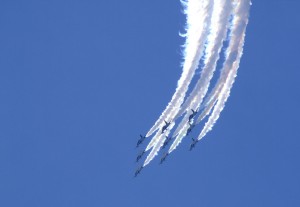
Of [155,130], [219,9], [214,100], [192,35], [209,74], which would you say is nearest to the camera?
[219,9]

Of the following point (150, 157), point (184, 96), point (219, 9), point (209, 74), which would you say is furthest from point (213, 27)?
point (150, 157)

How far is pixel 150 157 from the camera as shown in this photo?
3966 cm

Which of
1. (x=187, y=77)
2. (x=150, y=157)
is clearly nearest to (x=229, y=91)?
(x=187, y=77)

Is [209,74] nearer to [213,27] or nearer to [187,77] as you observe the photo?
→ [187,77]

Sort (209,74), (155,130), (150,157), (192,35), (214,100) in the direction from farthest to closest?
1. (150,157)
2. (155,130)
3. (214,100)
4. (209,74)
5. (192,35)

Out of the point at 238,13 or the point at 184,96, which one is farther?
the point at 184,96

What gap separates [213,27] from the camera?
92.3ft

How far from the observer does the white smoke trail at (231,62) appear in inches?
1079

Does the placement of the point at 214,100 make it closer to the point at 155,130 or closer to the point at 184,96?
the point at 184,96

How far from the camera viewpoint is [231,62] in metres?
31.2

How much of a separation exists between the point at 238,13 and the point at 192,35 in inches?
129

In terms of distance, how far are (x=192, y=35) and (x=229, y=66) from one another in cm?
371

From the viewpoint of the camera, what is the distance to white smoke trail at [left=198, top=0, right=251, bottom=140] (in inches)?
1079

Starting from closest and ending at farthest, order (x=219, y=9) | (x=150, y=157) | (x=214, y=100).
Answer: (x=219, y=9), (x=214, y=100), (x=150, y=157)
